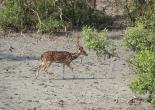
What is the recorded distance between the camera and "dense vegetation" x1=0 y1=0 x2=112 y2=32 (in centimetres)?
2316

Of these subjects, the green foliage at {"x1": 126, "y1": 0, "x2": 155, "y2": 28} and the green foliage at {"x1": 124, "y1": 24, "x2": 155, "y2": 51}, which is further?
the green foliage at {"x1": 126, "y1": 0, "x2": 155, "y2": 28}

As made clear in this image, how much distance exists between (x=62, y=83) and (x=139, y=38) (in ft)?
9.11

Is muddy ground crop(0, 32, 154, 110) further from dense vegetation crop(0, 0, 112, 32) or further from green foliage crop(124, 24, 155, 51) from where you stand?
dense vegetation crop(0, 0, 112, 32)

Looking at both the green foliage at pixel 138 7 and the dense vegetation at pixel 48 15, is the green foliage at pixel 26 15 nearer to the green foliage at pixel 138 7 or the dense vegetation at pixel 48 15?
the dense vegetation at pixel 48 15

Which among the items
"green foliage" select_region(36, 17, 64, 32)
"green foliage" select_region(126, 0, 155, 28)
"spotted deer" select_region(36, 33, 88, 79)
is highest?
"green foliage" select_region(126, 0, 155, 28)

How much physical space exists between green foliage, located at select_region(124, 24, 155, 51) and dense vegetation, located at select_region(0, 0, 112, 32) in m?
8.71

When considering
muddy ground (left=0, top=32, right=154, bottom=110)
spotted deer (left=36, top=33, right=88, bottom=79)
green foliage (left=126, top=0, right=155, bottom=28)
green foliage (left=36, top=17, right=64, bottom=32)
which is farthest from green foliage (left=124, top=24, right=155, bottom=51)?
green foliage (left=126, top=0, right=155, bottom=28)

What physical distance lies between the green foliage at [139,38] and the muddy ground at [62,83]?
136cm

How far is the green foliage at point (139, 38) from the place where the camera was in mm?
13938

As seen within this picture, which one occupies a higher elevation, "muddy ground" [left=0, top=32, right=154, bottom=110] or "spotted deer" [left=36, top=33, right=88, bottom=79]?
"spotted deer" [left=36, top=33, right=88, bottom=79]

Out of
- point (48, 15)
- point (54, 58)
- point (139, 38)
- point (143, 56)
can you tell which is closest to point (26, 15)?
point (48, 15)

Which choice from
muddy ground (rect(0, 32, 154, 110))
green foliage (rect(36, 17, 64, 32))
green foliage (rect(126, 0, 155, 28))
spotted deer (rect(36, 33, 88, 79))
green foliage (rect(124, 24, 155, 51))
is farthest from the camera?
green foliage (rect(126, 0, 155, 28))

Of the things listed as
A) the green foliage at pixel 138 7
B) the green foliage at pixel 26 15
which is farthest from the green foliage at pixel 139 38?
the green foliage at pixel 138 7

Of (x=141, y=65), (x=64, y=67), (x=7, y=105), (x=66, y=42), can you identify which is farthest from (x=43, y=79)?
(x=66, y=42)
